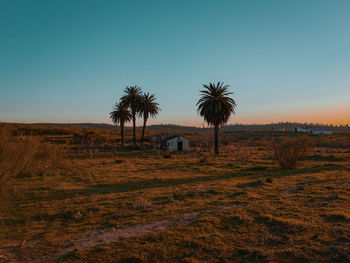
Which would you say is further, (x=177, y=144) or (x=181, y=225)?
(x=177, y=144)

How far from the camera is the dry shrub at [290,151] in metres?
21.5

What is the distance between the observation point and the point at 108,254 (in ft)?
19.3

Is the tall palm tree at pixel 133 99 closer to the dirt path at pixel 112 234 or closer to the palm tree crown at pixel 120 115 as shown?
the palm tree crown at pixel 120 115

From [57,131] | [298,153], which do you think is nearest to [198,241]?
[298,153]

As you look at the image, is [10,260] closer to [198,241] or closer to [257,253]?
[198,241]

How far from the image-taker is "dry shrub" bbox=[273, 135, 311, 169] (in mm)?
21547

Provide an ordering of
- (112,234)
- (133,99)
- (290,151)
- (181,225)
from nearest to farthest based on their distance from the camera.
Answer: (112,234)
(181,225)
(290,151)
(133,99)

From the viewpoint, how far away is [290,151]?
2150 cm

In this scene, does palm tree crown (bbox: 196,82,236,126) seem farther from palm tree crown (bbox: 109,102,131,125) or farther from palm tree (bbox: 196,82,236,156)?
palm tree crown (bbox: 109,102,131,125)

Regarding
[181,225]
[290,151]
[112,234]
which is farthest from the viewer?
[290,151]

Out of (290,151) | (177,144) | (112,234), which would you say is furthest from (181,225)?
(177,144)

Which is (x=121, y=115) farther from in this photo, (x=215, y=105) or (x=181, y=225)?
(x=181, y=225)

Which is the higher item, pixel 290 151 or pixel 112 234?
pixel 290 151

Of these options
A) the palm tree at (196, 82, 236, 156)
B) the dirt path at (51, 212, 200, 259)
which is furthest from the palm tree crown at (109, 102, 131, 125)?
the dirt path at (51, 212, 200, 259)
